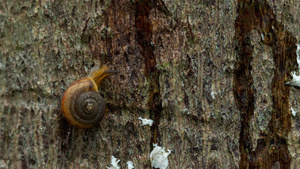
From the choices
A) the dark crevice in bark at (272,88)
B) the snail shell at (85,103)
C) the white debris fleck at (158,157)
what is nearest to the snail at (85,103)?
the snail shell at (85,103)

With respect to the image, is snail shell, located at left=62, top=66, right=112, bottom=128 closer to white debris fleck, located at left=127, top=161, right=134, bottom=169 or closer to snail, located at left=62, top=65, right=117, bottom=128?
snail, located at left=62, top=65, right=117, bottom=128

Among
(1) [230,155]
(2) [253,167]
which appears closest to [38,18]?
(1) [230,155]

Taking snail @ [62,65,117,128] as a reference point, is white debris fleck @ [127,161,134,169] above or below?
below

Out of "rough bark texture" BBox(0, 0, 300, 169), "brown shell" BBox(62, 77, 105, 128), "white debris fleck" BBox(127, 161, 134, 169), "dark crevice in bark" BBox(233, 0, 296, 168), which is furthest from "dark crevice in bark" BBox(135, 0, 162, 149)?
"dark crevice in bark" BBox(233, 0, 296, 168)

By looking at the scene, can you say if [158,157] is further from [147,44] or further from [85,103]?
[147,44]

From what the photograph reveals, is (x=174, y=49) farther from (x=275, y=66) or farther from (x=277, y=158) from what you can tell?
(x=277, y=158)

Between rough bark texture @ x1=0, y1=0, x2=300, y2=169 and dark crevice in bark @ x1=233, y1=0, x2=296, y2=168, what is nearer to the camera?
rough bark texture @ x1=0, y1=0, x2=300, y2=169
